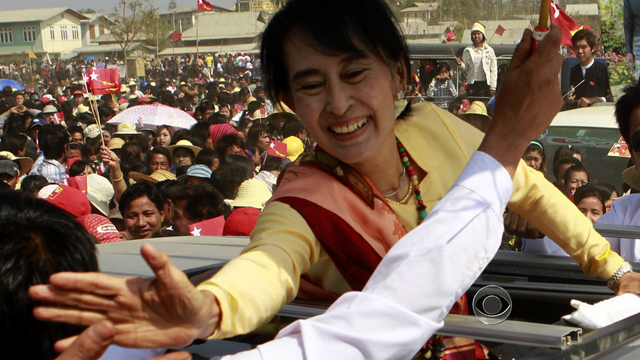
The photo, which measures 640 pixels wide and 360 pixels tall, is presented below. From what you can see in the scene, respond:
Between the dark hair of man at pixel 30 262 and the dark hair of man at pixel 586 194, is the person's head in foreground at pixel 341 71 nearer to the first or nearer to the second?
the dark hair of man at pixel 30 262

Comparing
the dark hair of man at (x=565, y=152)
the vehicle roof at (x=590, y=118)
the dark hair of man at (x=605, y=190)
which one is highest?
the vehicle roof at (x=590, y=118)

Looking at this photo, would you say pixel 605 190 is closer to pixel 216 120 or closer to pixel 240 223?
pixel 240 223

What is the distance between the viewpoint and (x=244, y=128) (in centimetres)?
1060

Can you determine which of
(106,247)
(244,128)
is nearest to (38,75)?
(244,128)

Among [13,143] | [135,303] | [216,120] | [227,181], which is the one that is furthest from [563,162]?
[13,143]

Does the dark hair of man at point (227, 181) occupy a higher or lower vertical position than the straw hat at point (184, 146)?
higher

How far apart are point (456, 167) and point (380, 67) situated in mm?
361

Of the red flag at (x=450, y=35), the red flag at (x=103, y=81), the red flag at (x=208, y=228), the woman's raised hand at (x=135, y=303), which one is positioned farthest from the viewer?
the red flag at (x=103, y=81)

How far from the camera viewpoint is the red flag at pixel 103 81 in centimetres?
1028

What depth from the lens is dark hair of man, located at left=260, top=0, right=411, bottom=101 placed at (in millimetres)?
1642

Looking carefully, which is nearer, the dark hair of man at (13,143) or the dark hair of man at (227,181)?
the dark hair of man at (227,181)

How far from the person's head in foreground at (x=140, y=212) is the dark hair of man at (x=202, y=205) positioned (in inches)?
14.8

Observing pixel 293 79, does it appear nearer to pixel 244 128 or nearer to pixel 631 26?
pixel 631 26

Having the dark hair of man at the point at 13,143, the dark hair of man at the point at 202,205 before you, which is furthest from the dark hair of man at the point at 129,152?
the dark hair of man at the point at 202,205
